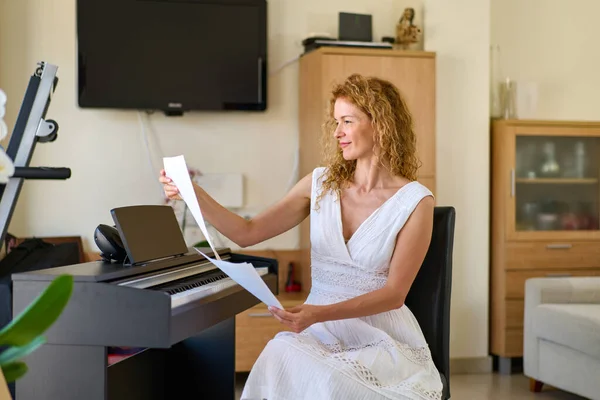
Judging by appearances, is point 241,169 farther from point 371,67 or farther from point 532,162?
point 532,162

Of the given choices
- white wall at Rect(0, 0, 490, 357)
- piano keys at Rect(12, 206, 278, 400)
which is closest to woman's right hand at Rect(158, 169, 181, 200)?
piano keys at Rect(12, 206, 278, 400)

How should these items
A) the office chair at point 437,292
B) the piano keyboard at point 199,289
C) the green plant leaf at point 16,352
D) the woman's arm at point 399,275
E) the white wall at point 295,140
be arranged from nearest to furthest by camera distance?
the green plant leaf at point 16,352, the piano keyboard at point 199,289, the woman's arm at point 399,275, the office chair at point 437,292, the white wall at point 295,140

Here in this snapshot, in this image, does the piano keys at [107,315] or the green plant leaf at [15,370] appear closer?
the green plant leaf at [15,370]

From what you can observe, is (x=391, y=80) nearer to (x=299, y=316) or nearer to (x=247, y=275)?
(x=299, y=316)

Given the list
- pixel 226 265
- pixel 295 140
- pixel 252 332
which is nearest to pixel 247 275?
pixel 226 265

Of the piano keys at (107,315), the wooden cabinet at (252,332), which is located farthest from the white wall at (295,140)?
the piano keys at (107,315)

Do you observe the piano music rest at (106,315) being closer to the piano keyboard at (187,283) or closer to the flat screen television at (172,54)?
the piano keyboard at (187,283)

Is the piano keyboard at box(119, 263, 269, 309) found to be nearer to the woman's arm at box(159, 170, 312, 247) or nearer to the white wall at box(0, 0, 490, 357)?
the woman's arm at box(159, 170, 312, 247)

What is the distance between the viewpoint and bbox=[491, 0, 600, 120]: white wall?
5223mm

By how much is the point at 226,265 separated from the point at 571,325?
258cm

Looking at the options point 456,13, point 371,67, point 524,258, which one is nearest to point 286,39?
point 371,67

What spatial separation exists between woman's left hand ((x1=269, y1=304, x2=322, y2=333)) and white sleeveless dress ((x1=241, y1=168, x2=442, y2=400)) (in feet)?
0.34

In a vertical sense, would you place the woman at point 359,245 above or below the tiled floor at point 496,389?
above

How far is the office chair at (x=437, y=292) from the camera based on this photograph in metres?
2.66
